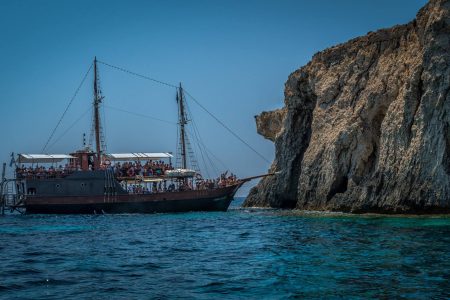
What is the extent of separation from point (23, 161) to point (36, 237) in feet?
104

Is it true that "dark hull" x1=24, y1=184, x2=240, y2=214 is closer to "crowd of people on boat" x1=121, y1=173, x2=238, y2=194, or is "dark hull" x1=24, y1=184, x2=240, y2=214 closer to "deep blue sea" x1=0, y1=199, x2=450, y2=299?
"crowd of people on boat" x1=121, y1=173, x2=238, y2=194

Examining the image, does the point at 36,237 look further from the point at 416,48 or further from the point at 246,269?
the point at 416,48

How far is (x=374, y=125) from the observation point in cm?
4738

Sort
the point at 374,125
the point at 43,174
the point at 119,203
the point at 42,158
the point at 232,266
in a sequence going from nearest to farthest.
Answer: the point at 232,266, the point at 374,125, the point at 119,203, the point at 43,174, the point at 42,158

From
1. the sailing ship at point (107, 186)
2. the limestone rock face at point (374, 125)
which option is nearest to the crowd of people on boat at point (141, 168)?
the sailing ship at point (107, 186)

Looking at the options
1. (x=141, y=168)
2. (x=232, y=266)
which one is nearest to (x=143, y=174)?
(x=141, y=168)

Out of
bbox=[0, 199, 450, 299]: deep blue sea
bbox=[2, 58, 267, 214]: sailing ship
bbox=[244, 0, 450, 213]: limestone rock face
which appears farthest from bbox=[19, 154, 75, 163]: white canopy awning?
bbox=[0, 199, 450, 299]: deep blue sea

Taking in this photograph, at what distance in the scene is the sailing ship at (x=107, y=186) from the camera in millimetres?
54281

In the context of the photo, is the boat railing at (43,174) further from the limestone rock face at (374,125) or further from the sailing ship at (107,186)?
the limestone rock face at (374,125)

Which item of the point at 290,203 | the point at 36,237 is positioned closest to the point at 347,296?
the point at 36,237

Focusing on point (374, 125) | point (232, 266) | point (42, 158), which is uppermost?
point (374, 125)

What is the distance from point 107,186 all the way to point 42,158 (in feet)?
26.6

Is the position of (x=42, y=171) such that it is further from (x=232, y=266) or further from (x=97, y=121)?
(x=232, y=266)

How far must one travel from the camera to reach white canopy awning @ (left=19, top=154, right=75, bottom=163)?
184 feet
